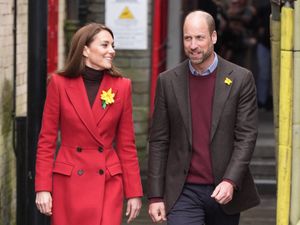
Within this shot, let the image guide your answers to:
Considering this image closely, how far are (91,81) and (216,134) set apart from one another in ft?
2.70

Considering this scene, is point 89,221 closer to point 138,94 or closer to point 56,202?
point 56,202

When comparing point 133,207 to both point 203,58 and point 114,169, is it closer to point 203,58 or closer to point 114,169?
point 114,169

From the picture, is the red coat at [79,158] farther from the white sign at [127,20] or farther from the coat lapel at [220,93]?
the white sign at [127,20]

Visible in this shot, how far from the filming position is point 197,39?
637cm

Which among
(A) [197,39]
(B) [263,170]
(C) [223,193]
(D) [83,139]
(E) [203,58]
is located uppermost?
(A) [197,39]

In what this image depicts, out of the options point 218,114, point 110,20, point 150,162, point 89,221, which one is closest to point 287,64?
point 218,114

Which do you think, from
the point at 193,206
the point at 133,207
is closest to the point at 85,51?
the point at 133,207

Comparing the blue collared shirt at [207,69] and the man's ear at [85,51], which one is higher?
the man's ear at [85,51]

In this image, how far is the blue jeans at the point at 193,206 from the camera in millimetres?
6430

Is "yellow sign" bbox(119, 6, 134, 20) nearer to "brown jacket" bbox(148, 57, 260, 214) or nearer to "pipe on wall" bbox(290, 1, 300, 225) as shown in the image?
"brown jacket" bbox(148, 57, 260, 214)

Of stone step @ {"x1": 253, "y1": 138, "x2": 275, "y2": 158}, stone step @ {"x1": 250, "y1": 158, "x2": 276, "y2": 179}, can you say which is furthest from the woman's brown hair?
stone step @ {"x1": 253, "y1": 138, "x2": 275, "y2": 158}

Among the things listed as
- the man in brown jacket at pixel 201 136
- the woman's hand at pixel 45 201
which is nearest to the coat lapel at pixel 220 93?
the man in brown jacket at pixel 201 136

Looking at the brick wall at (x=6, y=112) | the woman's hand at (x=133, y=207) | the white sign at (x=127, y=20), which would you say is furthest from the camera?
the white sign at (x=127, y=20)

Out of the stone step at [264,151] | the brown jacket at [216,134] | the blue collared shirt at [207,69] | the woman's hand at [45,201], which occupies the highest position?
the blue collared shirt at [207,69]
